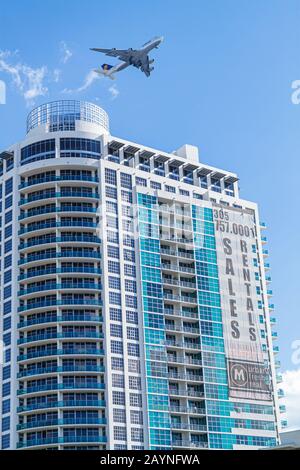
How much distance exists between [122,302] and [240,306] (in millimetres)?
25911

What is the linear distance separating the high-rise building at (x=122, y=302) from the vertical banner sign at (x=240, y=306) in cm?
26

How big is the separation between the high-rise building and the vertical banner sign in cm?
26

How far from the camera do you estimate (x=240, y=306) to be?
149 m

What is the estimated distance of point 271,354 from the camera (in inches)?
5999

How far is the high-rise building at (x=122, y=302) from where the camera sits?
127812 millimetres

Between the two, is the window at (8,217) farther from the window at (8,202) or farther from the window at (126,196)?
the window at (126,196)

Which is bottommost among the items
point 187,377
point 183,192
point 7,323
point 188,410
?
point 188,410

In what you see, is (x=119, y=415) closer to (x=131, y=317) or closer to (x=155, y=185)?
(x=131, y=317)

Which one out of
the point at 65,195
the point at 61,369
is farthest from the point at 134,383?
the point at 65,195

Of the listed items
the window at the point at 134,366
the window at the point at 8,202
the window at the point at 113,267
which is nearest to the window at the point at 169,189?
the window at the point at 113,267

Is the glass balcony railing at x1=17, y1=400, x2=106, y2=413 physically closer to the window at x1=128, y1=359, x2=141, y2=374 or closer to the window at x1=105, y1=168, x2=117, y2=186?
the window at x1=128, y1=359, x2=141, y2=374

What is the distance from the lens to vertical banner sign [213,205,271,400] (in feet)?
472

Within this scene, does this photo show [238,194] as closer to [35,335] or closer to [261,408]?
[261,408]
